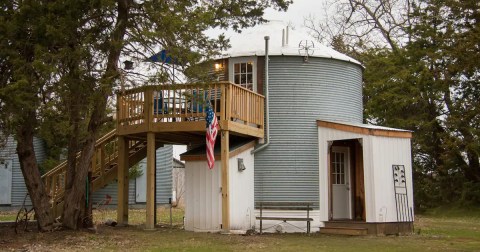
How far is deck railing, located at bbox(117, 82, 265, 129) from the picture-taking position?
14.1 m

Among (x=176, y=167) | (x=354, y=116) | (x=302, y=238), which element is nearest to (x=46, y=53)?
(x=302, y=238)

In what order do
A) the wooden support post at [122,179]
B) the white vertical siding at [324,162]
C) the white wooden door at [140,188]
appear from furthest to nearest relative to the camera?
the white wooden door at [140,188] < the white vertical siding at [324,162] < the wooden support post at [122,179]

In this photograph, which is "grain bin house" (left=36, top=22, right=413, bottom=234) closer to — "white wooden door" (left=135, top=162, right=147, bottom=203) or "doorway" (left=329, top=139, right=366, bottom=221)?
"doorway" (left=329, top=139, right=366, bottom=221)

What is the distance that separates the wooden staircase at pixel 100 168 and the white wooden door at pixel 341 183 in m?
5.72

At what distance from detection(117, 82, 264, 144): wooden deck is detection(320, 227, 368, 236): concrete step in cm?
314

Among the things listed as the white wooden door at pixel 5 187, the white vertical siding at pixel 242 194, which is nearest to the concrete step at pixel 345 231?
the white vertical siding at pixel 242 194

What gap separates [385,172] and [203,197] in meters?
4.82

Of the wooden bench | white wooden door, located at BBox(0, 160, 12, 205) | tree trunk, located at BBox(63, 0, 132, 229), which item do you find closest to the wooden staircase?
tree trunk, located at BBox(63, 0, 132, 229)

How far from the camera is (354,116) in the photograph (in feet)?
59.3

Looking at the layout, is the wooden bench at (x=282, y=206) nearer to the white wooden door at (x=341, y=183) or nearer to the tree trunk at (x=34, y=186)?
the white wooden door at (x=341, y=183)

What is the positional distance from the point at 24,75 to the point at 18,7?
5.12ft

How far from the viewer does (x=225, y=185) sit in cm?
1437

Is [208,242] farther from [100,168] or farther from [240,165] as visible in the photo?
[100,168]

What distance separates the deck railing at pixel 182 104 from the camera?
1409cm
